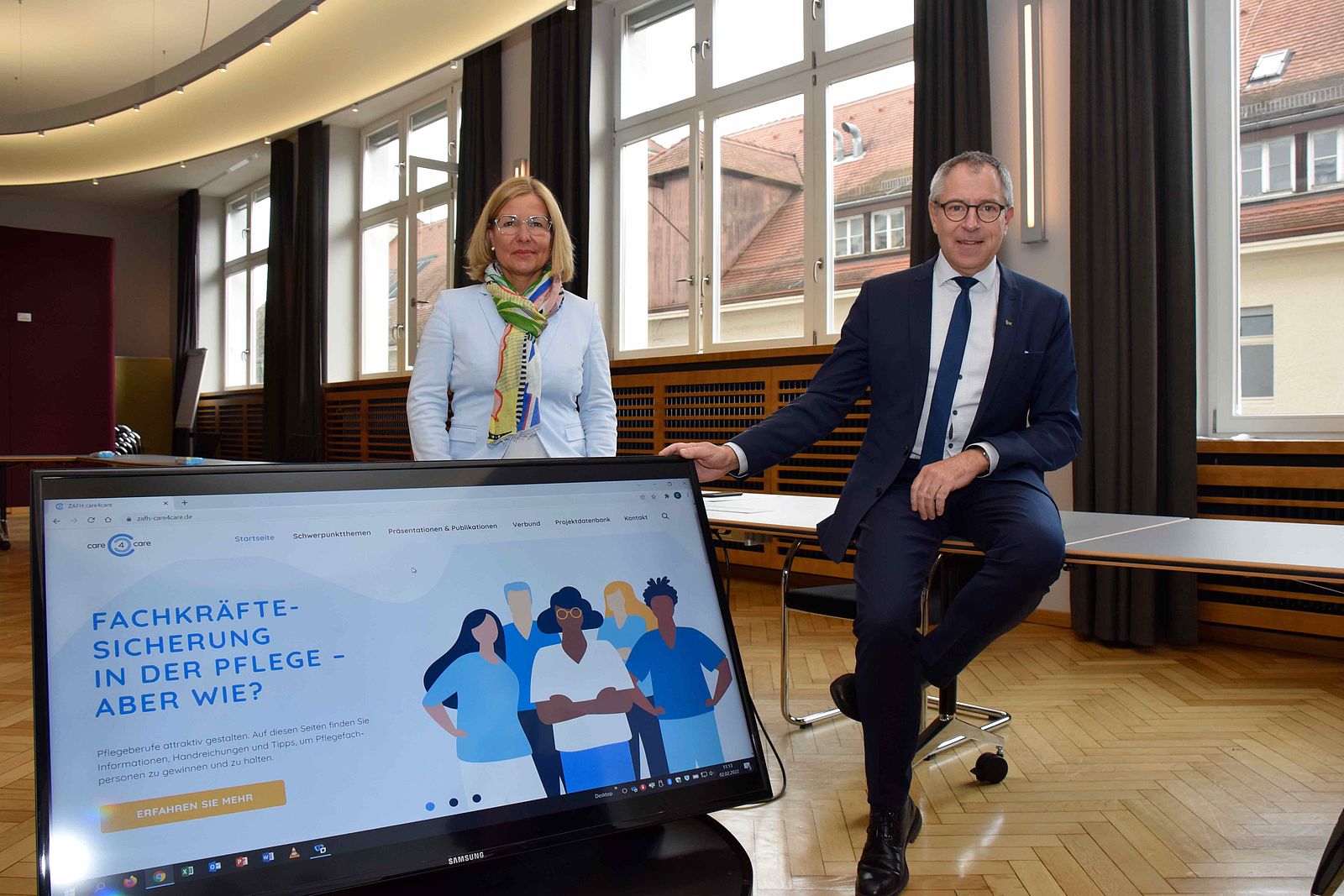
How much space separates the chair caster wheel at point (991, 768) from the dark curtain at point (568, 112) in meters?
4.25

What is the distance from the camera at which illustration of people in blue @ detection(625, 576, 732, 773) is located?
70cm

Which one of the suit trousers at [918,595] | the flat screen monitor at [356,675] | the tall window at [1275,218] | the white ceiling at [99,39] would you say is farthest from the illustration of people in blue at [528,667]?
the white ceiling at [99,39]

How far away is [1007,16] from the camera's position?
4.16 meters

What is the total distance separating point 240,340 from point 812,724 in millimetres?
10778

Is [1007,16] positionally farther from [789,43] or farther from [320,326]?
[320,326]

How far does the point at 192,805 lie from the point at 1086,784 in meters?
2.30

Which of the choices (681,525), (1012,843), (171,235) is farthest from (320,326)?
(681,525)

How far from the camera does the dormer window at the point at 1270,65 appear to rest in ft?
12.1

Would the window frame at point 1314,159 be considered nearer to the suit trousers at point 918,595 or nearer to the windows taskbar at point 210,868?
the suit trousers at point 918,595

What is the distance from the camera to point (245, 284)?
11.4 metres

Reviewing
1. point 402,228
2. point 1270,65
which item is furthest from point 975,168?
point 402,228

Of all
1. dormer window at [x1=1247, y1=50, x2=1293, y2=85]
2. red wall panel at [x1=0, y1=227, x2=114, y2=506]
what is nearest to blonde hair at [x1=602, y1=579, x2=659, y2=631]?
dormer window at [x1=1247, y1=50, x2=1293, y2=85]

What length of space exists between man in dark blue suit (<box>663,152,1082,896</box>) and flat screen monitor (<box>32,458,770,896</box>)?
1.09 meters

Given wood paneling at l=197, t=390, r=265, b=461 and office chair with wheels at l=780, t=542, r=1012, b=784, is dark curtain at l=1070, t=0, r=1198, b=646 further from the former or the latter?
wood paneling at l=197, t=390, r=265, b=461
